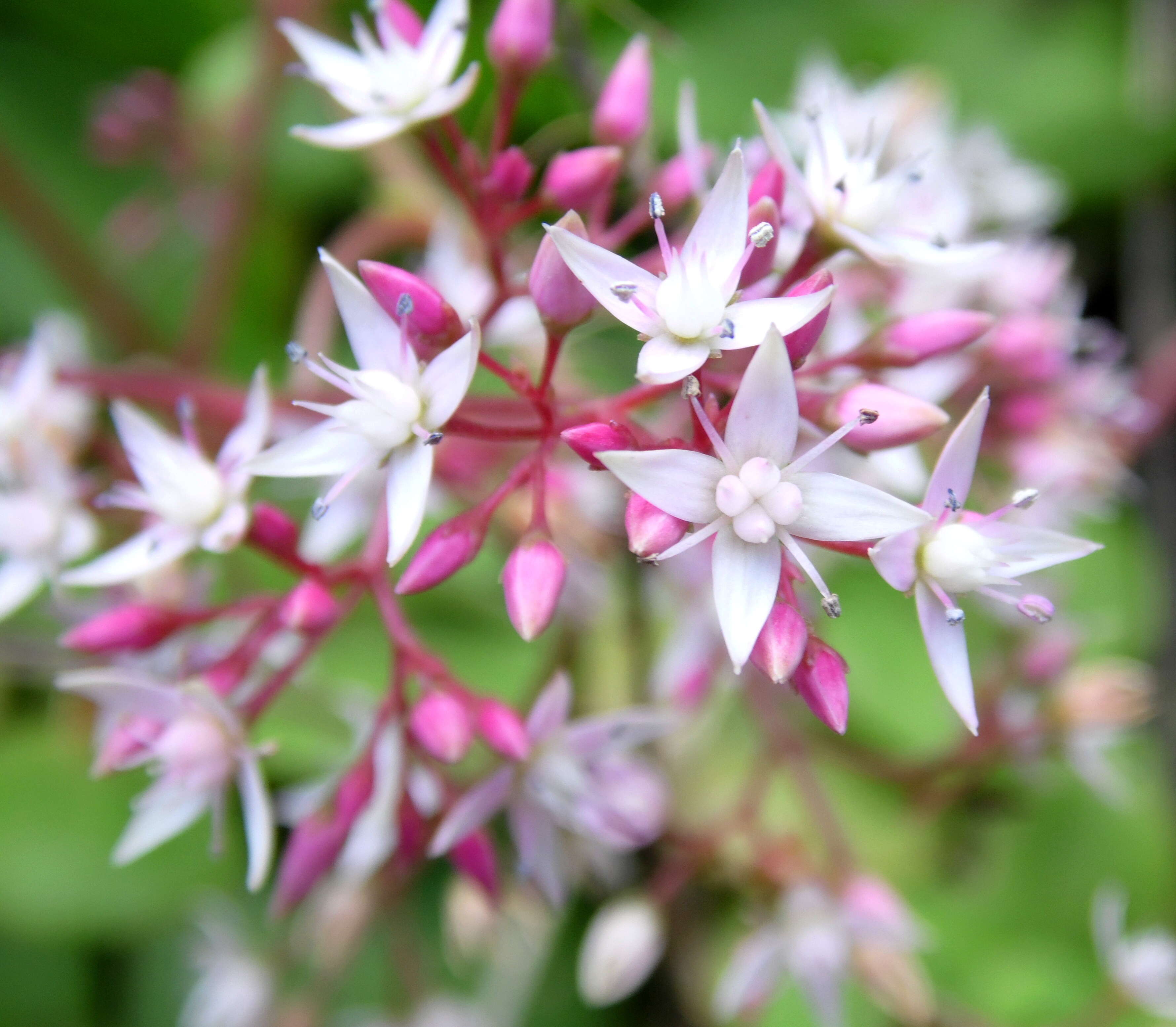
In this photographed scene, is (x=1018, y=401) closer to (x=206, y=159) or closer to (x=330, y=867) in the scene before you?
(x=330, y=867)

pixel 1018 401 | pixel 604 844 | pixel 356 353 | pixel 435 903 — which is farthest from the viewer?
pixel 435 903

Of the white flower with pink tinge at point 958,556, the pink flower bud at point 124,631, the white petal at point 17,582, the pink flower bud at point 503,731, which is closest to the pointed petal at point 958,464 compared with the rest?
the white flower with pink tinge at point 958,556

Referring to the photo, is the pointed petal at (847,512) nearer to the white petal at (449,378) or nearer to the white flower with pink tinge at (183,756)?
the white petal at (449,378)

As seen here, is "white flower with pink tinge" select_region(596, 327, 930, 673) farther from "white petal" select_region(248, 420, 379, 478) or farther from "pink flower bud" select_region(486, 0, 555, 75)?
"pink flower bud" select_region(486, 0, 555, 75)

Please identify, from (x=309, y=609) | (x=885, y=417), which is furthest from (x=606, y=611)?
(x=885, y=417)

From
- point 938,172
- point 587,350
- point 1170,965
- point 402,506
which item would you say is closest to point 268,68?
point 587,350

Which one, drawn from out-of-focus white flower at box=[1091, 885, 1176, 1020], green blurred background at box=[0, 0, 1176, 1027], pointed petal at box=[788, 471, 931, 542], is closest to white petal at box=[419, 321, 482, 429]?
pointed petal at box=[788, 471, 931, 542]

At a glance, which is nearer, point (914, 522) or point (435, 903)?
point (914, 522)
